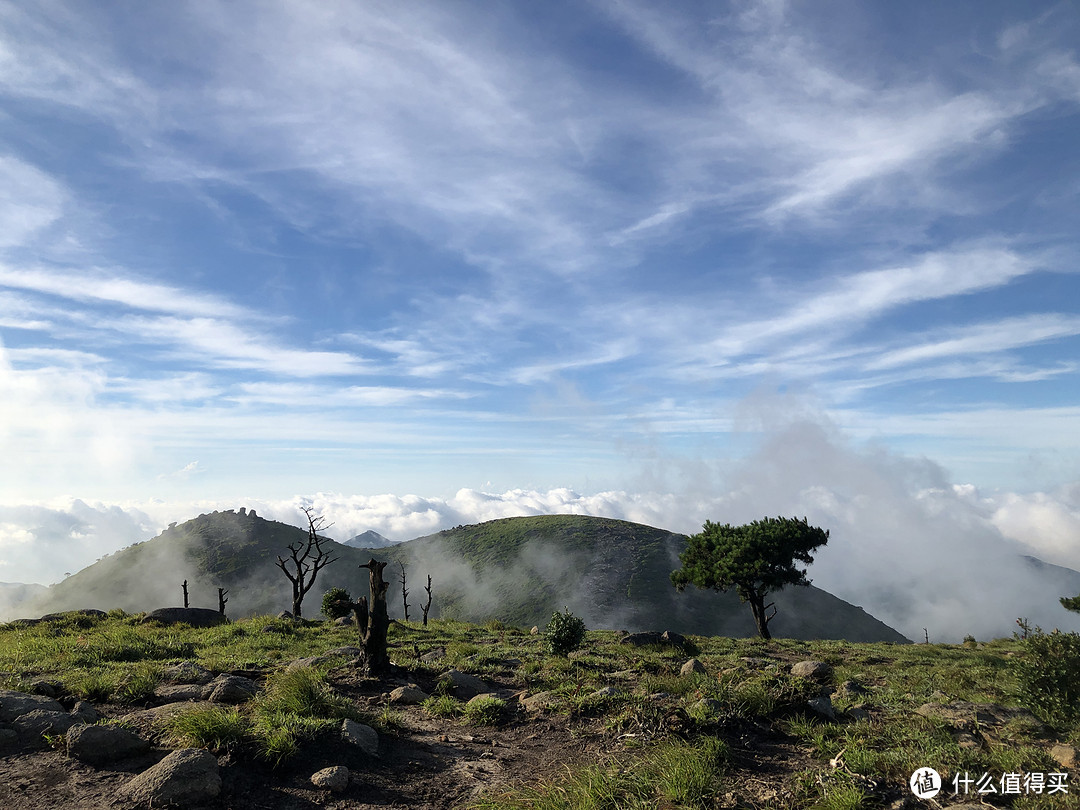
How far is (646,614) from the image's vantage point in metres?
120

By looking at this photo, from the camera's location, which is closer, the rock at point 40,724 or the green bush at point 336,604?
the rock at point 40,724

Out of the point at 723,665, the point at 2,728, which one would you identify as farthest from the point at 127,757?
the point at 723,665

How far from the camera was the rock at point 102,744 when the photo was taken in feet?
27.6

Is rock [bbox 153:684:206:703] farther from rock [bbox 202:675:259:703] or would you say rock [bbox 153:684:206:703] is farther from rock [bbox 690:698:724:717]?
rock [bbox 690:698:724:717]

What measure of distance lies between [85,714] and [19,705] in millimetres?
1152

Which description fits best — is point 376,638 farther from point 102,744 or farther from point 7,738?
point 7,738

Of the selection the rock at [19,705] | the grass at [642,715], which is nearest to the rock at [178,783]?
the grass at [642,715]

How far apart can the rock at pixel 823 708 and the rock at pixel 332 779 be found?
8646mm

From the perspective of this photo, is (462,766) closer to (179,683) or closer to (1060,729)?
(179,683)

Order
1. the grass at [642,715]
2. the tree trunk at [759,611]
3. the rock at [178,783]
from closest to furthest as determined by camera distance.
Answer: the rock at [178,783]
the grass at [642,715]
the tree trunk at [759,611]

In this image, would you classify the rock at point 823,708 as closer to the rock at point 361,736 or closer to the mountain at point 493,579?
the rock at point 361,736

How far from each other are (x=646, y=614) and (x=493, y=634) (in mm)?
98829

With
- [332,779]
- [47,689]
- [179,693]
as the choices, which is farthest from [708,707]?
[47,689]

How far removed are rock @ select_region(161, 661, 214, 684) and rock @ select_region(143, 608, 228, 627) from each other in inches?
674
